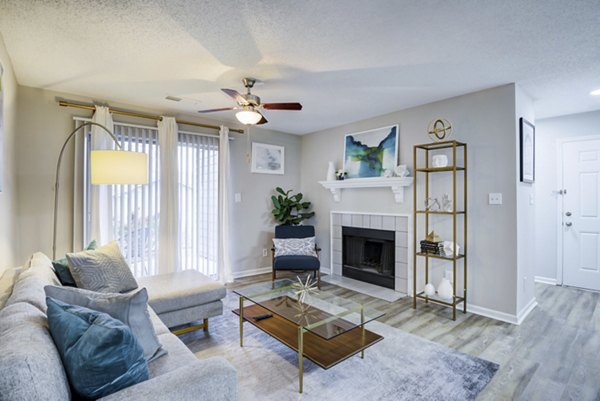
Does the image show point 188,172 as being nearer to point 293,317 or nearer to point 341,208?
point 341,208

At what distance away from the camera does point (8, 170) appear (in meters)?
2.68

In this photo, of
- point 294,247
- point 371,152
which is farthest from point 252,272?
point 371,152

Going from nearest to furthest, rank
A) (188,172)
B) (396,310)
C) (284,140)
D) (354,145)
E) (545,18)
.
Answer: (545,18)
(396,310)
(188,172)
(354,145)
(284,140)

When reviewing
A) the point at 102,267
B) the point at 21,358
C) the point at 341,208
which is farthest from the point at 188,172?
the point at 21,358

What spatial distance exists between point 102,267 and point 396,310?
299 centimetres

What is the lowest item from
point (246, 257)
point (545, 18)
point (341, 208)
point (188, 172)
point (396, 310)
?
point (396, 310)

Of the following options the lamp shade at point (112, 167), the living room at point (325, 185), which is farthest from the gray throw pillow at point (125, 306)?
the lamp shade at point (112, 167)

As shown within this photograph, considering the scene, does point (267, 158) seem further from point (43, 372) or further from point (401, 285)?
point (43, 372)

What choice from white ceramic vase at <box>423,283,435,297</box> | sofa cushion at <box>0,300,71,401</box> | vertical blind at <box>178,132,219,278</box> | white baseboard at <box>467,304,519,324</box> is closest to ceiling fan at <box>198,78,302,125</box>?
vertical blind at <box>178,132,219,278</box>

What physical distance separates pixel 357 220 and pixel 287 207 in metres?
1.22

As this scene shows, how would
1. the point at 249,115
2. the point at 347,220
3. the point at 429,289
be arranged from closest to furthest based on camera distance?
the point at 249,115 → the point at 429,289 → the point at 347,220

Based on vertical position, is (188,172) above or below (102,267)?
Answer: above

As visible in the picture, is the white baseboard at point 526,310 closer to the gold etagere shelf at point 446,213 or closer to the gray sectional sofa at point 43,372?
the gold etagere shelf at point 446,213

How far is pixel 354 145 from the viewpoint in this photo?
467cm
